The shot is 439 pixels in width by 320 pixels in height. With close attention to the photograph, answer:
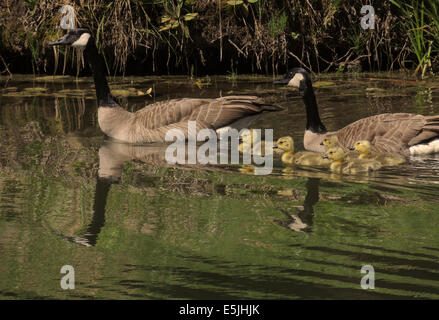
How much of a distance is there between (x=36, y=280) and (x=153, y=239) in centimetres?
97

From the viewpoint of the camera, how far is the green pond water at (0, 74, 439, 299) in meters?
4.72

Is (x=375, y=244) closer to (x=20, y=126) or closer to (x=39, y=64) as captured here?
(x=20, y=126)

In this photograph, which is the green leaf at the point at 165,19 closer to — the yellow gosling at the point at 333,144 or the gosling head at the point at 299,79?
the gosling head at the point at 299,79

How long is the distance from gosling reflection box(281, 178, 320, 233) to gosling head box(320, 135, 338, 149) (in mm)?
1307

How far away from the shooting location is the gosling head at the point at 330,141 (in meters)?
8.13

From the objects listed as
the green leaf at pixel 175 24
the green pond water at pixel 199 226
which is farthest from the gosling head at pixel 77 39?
the green leaf at pixel 175 24

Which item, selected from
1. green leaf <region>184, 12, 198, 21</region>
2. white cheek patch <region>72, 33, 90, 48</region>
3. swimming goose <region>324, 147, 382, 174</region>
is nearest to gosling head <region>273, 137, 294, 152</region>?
swimming goose <region>324, 147, 382, 174</region>

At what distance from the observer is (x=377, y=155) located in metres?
7.80

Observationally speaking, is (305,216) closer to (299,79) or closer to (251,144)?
(251,144)

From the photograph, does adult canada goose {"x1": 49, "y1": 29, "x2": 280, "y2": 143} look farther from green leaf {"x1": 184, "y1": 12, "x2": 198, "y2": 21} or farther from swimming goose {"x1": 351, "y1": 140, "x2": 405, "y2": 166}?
green leaf {"x1": 184, "y1": 12, "x2": 198, "y2": 21}

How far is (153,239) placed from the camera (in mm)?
5535

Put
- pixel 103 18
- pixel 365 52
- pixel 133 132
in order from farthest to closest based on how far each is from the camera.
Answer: pixel 365 52
pixel 103 18
pixel 133 132

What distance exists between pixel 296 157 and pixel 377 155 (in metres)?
0.78

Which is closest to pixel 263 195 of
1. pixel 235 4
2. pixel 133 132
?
pixel 133 132
